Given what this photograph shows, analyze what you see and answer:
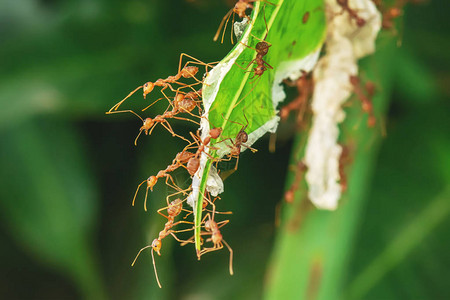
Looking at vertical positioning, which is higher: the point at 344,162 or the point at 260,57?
the point at 260,57

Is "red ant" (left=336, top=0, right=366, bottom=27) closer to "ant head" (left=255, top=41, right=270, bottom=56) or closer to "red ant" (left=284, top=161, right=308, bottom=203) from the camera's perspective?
"ant head" (left=255, top=41, right=270, bottom=56)

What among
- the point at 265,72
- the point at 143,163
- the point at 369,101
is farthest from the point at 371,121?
the point at 143,163

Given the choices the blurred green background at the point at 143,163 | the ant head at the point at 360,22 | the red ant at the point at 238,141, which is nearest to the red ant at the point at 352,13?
the ant head at the point at 360,22

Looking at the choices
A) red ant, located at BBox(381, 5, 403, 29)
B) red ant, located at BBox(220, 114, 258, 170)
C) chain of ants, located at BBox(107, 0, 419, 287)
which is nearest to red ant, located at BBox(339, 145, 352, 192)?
chain of ants, located at BBox(107, 0, 419, 287)

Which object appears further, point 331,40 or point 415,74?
point 415,74

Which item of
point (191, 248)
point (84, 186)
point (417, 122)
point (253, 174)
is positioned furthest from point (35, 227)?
point (417, 122)

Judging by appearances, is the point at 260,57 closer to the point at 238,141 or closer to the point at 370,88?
the point at 238,141

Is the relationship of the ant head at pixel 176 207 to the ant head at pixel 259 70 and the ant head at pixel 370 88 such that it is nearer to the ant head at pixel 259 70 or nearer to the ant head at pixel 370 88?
the ant head at pixel 259 70

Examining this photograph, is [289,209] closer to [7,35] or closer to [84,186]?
[84,186]
